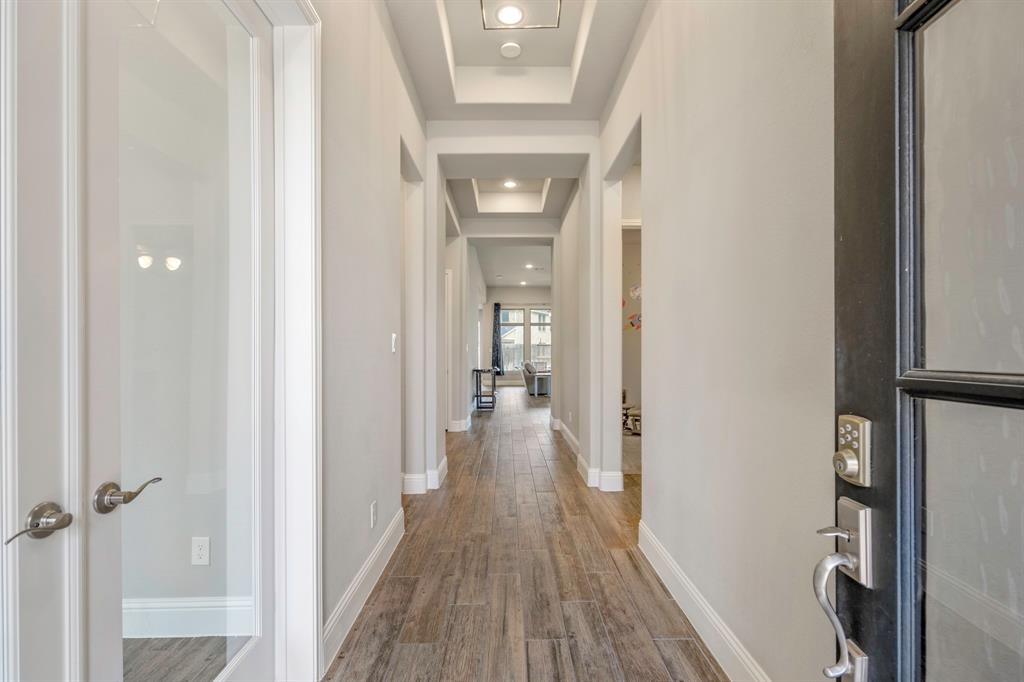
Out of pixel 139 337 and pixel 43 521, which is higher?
pixel 139 337

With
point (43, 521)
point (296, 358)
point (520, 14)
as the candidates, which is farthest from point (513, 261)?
point (43, 521)

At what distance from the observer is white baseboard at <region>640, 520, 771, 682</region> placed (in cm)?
143

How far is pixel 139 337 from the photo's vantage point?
0.95 meters

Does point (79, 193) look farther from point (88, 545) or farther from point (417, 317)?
point (417, 317)

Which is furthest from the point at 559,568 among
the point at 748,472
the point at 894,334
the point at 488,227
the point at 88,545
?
the point at 488,227

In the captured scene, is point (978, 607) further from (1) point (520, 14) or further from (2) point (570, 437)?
(2) point (570, 437)

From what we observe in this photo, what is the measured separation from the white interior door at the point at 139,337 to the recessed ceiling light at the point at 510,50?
2.04m

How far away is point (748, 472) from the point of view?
56.1 inches

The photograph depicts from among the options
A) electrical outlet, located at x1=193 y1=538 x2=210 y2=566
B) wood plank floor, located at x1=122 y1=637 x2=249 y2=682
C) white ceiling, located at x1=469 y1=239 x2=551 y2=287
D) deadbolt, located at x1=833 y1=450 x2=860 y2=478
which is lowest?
wood plank floor, located at x1=122 y1=637 x2=249 y2=682

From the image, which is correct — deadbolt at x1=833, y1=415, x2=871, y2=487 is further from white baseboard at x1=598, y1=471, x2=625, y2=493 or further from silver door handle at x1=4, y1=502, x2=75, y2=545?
white baseboard at x1=598, y1=471, x2=625, y2=493

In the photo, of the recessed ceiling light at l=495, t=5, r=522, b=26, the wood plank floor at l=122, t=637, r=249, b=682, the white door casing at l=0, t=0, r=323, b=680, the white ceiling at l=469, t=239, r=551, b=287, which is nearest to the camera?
the white door casing at l=0, t=0, r=323, b=680

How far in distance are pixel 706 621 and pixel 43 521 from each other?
6.30 feet

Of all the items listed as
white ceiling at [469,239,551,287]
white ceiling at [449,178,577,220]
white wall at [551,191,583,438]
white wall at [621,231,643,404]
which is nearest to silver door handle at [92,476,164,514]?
white wall at [551,191,583,438]

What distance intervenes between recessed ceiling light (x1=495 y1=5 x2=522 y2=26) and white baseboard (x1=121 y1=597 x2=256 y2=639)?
10.2 ft
